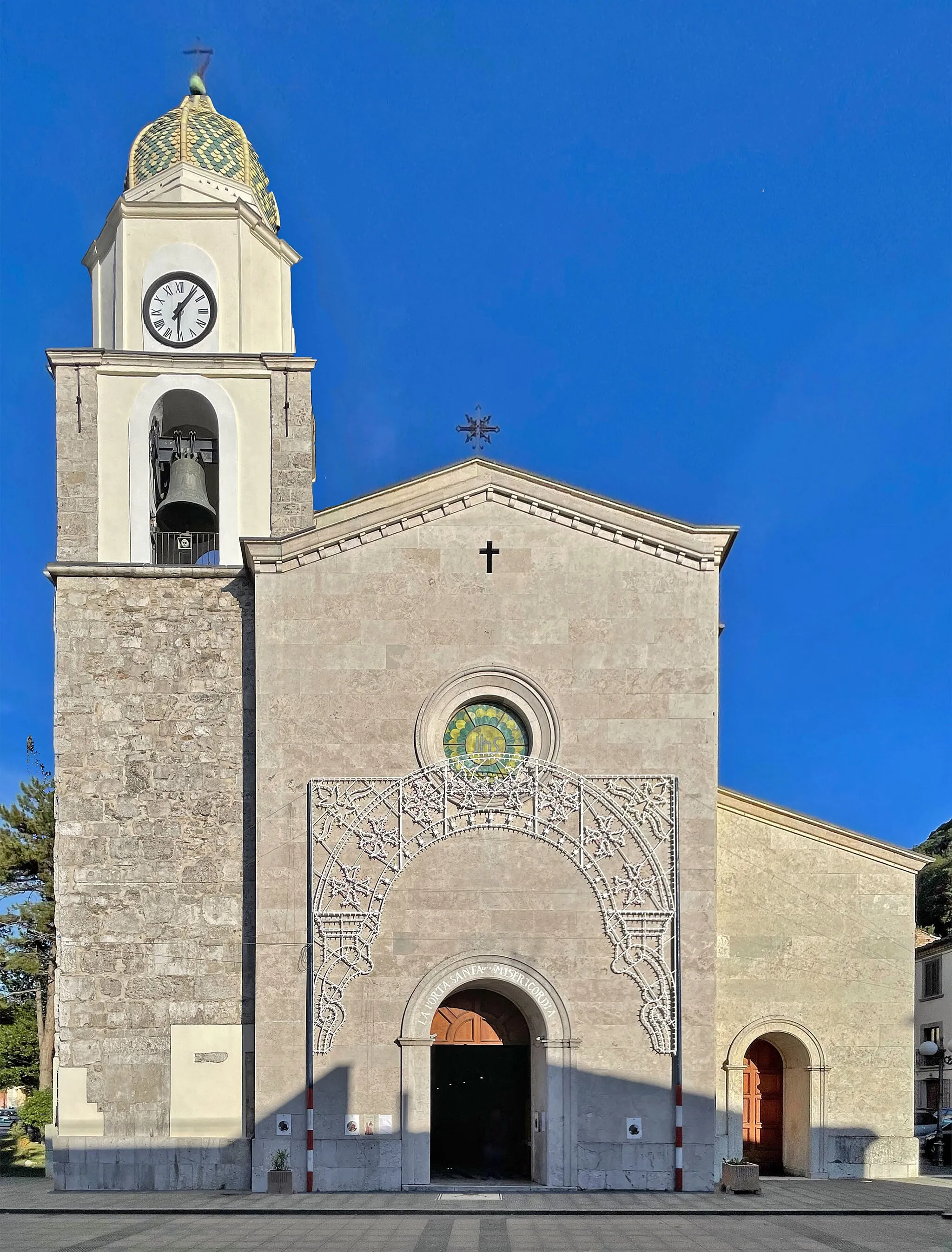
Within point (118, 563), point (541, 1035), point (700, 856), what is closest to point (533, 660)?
point (700, 856)

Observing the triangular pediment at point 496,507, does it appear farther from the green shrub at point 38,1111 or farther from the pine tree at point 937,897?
the pine tree at point 937,897

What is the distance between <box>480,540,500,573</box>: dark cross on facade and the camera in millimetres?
20266

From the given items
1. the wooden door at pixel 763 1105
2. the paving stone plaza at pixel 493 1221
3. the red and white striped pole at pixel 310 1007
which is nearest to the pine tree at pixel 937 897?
the wooden door at pixel 763 1105

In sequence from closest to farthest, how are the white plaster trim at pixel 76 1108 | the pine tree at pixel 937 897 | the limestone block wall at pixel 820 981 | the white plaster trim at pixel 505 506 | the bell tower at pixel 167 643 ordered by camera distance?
the white plaster trim at pixel 76 1108 → the bell tower at pixel 167 643 → the white plaster trim at pixel 505 506 → the limestone block wall at pixel 820 981 → the pine tree at pixel 937 897

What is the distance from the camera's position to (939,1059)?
3064 centimetres

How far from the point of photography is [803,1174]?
20750 mm

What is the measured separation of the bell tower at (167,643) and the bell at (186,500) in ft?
0.13

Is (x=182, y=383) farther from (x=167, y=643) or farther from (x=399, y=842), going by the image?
(x=399, y=842)

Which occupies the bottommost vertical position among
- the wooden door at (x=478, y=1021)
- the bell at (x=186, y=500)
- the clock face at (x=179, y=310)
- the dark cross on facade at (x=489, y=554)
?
the wooden door at (x=478, y=1021)

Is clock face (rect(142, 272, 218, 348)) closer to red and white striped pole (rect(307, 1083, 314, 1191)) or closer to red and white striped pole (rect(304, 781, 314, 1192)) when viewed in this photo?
red and white striped pole (rect(304, 781, 314, 1192))

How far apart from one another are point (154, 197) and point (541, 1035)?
15.8 m

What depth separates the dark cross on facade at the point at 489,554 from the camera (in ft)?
66.5

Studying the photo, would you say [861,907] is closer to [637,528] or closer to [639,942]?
[639,942]

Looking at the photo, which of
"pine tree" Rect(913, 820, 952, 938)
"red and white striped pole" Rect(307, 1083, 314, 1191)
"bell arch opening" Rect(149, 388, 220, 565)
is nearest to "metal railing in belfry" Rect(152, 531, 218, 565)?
"bell arch opening" Rect(149, 388, 220, 565)
